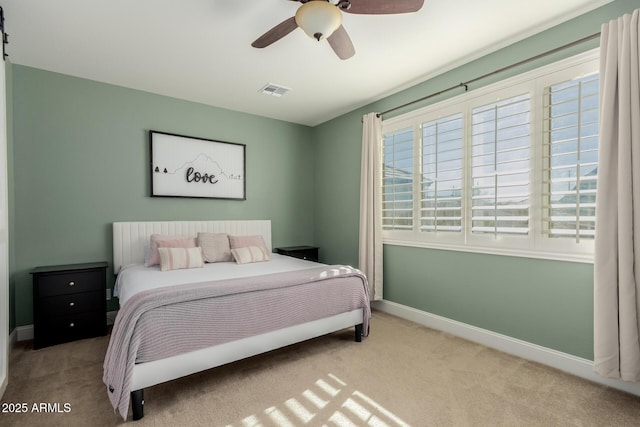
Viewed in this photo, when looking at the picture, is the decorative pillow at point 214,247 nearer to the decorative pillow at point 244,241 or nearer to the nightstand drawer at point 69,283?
the decorative pillow at point 244,241

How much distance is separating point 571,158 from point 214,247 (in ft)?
11.3

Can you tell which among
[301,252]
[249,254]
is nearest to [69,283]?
[249,254]

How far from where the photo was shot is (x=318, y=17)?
1.73 metres

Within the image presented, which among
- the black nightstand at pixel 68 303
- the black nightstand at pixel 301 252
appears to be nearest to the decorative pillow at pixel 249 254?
the black nightstand at pixel 301 252

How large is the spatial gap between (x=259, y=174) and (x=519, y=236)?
3.30 meters

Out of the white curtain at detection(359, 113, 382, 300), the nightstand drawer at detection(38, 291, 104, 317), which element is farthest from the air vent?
the nightstand drawer at detection(38, 291, 104, 317)

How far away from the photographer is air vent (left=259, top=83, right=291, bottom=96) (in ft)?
11.5

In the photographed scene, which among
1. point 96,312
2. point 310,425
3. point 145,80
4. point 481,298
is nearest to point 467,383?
point 481,298

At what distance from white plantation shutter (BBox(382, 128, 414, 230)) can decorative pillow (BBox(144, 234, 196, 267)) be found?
226 centimetres

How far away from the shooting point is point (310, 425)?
179 centimetres

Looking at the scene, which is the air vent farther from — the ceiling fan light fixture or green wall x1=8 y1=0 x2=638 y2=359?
the ceiling fan light fixture

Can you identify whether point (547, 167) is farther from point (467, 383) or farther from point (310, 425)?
point (310, 425)

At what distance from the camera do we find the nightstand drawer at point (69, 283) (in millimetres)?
2812

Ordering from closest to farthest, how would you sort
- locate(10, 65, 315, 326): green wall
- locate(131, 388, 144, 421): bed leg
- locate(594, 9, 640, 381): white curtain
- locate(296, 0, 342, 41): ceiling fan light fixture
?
locate(296, 0, 342, 41): ceiling fan light fixture
locate(131, 388, 144, 421): bed leg
locate(594, 9, 640, 381): white curtain
locate(10, 65, 315, 326): green wall
